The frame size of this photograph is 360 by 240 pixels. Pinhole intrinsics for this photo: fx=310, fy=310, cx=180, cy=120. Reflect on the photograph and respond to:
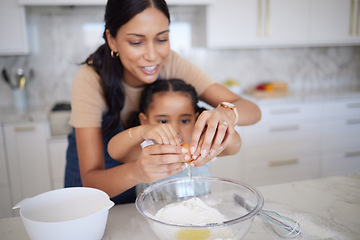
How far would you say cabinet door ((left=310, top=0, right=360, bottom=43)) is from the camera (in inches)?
111

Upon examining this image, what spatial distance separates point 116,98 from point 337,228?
88cm

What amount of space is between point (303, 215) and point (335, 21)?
2.61m

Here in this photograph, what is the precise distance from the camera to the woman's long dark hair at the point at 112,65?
105 centimetres

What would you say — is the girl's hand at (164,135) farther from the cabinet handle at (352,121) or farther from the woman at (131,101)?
the cabinet handle at (352,121)

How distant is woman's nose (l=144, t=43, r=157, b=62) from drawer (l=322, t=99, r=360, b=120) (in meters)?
2.05

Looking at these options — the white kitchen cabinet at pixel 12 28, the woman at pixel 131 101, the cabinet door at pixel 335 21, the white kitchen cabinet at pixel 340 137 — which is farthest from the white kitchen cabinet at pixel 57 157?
the cabinet door at pixel 335 21

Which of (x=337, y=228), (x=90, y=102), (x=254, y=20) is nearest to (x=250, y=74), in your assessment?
(x=254, y=20)

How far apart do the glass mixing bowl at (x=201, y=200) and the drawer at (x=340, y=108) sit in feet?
7.03

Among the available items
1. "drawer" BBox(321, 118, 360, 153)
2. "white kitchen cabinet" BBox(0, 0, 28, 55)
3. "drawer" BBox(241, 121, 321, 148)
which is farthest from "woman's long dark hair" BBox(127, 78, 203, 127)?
"drawer" BBox(321, 118, 360, 153)

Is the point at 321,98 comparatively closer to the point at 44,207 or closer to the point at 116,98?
the point at 116,98

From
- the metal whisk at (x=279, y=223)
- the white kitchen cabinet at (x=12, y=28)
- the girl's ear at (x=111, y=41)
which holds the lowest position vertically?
the metal whisk at (x=279, y=223)

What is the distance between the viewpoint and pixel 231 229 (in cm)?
62

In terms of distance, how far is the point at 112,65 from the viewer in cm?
123

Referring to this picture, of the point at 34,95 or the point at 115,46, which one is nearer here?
the point at 115,46
